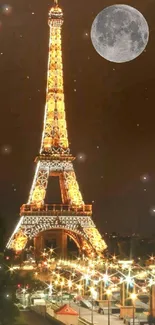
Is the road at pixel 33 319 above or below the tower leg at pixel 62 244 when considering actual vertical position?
below

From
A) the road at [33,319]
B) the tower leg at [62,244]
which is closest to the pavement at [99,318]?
the road at [33,319]

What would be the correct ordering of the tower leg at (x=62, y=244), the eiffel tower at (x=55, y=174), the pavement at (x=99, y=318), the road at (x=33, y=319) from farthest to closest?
the tower leg at (x=62, y=244), the eiffel tower at (x=55, y=174), the pavement at (x=99, y=318), the road at (x=33, y=319)

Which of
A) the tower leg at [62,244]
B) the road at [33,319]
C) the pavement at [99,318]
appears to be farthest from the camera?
the tower leg at [62,244]

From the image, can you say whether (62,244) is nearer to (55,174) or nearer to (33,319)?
(55,174)

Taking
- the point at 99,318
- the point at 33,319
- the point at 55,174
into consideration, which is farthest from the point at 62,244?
the point at 33,319

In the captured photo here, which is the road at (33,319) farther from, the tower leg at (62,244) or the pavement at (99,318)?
the tower leg at (62,244)

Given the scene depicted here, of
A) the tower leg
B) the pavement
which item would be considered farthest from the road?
the tower leg

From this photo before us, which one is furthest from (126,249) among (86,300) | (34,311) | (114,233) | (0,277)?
(0,277)

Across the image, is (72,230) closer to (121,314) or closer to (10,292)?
(121,314)
